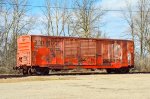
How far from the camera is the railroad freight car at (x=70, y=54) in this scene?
34250 mm

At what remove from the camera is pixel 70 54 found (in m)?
36.0

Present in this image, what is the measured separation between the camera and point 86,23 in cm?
5794

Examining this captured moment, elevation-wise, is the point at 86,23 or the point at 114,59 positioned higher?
the point at 86,23

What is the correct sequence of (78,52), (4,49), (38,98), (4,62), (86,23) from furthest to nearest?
(86,23)
(4,49)
(4,62)
(78,52)
(38,98)

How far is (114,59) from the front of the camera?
38.4m

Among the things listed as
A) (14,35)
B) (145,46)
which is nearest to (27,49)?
(14,35)

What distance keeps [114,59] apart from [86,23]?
2012 cm

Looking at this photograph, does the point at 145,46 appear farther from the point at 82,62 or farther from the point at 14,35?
the point at 82,62

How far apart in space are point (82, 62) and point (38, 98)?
2020 cm

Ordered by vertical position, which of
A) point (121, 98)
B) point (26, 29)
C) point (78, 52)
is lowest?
point (121, 98)

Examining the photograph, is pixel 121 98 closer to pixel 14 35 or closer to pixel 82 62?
pixel 82 62

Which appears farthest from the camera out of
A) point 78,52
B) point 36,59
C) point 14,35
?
point 14,35

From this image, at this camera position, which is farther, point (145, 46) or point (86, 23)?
point (145, 46)

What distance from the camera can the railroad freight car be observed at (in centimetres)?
3425
